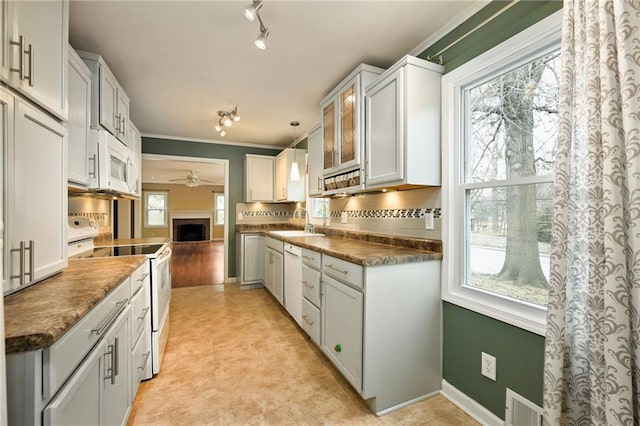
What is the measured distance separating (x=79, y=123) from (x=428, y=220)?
2.36 metres

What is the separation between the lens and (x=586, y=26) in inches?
41.0

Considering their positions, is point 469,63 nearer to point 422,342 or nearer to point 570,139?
point 570,139

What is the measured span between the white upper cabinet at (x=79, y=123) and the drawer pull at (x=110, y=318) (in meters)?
0.80

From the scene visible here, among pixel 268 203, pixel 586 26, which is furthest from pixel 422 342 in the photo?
pixel 268 203

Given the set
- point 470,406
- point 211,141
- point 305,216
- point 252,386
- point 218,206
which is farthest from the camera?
point 218,206

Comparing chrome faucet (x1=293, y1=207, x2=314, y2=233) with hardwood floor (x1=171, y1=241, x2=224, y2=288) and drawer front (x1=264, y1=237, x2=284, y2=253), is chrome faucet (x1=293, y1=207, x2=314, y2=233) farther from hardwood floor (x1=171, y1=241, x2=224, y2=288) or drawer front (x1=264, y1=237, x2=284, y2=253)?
hardwood floor (x1=171, y1=241, x2=224, y2=288)

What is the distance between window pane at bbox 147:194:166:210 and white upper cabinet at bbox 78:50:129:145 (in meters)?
9.00

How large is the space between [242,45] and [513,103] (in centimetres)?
180

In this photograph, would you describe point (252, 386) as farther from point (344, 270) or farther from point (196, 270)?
point (196, 270)

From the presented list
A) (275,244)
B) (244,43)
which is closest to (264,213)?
(275,244)

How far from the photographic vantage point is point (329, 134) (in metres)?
2.71

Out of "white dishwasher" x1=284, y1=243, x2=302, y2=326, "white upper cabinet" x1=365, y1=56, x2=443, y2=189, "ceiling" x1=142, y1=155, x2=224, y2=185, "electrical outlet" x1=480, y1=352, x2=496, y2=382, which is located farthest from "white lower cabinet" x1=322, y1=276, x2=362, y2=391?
"ceiling" x1=142, y1=155, x2=224, y2=185

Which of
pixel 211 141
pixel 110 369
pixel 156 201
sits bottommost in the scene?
pixel 110 369

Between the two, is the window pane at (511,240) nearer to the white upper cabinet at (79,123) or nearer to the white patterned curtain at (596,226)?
the white patterned curtain at (596,226)
